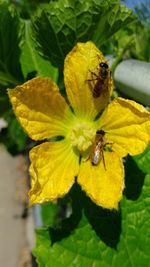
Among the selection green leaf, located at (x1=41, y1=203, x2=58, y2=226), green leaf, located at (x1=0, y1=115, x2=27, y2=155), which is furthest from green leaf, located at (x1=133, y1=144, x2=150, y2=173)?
green leaf, located at (x1=41, y1=203, x2=58, y2=226)

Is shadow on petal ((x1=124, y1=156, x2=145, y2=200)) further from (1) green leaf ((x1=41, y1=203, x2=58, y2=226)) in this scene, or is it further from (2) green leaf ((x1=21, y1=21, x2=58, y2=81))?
(1) green leaf ((x1=41, y1=203, x2=58, y2=226))

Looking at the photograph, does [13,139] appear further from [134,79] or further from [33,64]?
[134,79]

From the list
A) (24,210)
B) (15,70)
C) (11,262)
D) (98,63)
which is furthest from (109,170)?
(24,210)

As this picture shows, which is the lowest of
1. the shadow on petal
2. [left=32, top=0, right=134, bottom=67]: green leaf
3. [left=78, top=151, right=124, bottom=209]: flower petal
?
the shadow on petal

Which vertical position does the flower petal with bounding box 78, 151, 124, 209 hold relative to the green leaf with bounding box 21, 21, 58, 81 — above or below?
below

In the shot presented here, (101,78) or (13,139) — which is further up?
(101,78)

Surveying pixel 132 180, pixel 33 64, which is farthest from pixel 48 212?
pixel 132 180
